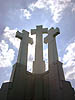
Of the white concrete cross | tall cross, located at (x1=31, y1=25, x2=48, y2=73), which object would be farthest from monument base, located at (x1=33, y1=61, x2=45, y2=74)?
the white concrete cross

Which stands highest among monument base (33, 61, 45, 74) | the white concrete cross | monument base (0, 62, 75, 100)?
the white concrete cross

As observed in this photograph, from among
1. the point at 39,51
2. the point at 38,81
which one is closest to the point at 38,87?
the point at 38,81

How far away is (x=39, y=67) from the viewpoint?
7859 mm

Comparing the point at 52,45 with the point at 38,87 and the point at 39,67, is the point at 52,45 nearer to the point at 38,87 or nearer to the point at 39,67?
the point at 39,67

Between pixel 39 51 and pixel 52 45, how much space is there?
1.15 meters

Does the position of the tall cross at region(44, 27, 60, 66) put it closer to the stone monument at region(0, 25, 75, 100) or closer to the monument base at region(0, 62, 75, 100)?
the stone monument at region(0, 25, 75, 100)

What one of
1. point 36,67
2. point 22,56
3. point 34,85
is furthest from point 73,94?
point 22,56

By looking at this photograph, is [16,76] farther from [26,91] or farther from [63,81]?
[63,81]

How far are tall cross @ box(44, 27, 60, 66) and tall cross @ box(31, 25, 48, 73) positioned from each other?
57 centimetres

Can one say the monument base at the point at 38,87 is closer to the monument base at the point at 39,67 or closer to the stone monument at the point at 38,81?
the stone monument at the point at 38,81

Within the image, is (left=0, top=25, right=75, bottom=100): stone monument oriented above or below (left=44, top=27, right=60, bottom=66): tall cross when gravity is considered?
below

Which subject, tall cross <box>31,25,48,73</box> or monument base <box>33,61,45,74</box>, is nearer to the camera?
monument base <box>33,61,45,74</box>

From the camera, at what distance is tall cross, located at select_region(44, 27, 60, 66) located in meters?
7.38

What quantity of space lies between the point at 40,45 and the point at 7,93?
442 centimetres
